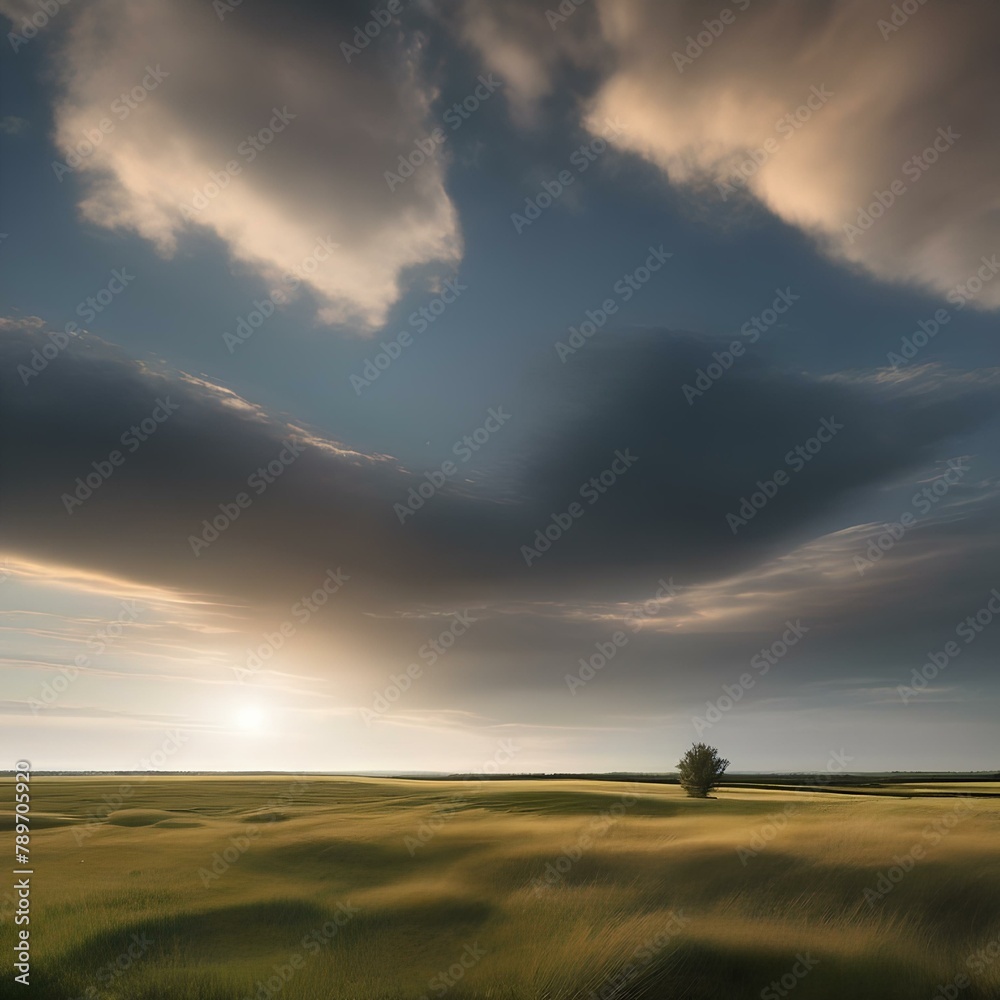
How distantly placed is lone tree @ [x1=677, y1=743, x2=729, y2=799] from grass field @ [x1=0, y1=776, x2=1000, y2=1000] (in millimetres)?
27671

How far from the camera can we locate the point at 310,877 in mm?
23656

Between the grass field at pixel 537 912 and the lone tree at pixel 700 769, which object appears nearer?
the grass field at pixel 537 912

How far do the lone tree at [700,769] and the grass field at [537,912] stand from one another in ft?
90.8

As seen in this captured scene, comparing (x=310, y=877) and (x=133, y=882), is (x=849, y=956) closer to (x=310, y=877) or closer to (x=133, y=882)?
(x=310, y=877)

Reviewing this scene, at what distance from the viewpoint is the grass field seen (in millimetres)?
14305

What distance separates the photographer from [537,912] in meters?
18.4

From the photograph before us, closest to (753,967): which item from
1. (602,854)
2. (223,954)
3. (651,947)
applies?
(651,947)

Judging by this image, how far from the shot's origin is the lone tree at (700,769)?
56.1 metres

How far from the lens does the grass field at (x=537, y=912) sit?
14.3m

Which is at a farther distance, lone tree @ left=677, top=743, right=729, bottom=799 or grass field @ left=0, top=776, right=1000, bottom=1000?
lone tree @ left=677, top=743, right=729, bottom=799

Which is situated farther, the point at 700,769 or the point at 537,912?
the point at 700,769

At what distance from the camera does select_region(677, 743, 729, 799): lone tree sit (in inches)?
2210

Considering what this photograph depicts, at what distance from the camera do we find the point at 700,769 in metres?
56.3

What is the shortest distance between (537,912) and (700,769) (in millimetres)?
43708
